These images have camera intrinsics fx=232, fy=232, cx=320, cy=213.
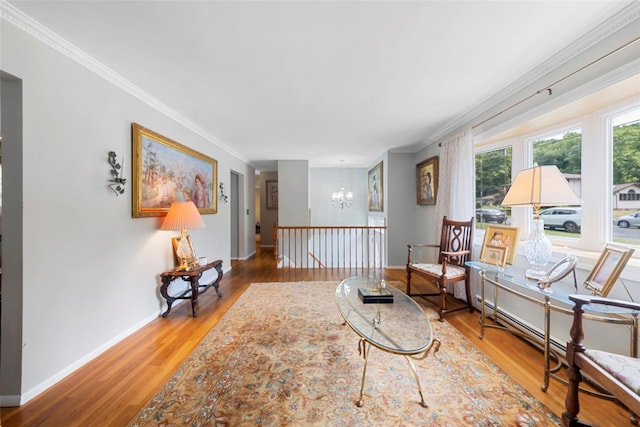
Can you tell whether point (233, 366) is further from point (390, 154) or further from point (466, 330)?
point (390, 154)

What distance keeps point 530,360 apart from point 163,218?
3.76 m

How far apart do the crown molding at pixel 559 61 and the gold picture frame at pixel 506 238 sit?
1.15 metres

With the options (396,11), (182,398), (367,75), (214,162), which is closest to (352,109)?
(367,75)

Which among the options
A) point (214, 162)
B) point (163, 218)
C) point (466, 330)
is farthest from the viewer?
point (214, 162)

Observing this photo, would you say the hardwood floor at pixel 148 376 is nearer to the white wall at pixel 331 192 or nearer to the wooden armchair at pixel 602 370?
the wooden armchair at pixel 602 370

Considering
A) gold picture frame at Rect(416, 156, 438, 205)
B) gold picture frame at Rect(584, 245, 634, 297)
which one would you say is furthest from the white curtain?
gold picture frame at Rect(584, 245, 634, 297)

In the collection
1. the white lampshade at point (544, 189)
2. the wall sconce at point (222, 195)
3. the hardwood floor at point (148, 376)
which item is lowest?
the hardwood floor at point (148, 376)

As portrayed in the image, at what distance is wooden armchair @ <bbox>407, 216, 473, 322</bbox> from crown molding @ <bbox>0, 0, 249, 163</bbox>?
135 inches

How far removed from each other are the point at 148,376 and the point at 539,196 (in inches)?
123

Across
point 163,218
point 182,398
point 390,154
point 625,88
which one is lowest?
point 182,398

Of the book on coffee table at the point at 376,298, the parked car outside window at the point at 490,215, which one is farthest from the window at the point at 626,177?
the book on coffee table at the point at 376,298

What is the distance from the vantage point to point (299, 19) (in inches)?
56.5

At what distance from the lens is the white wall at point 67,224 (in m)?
1.44

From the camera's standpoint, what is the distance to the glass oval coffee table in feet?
4.39
